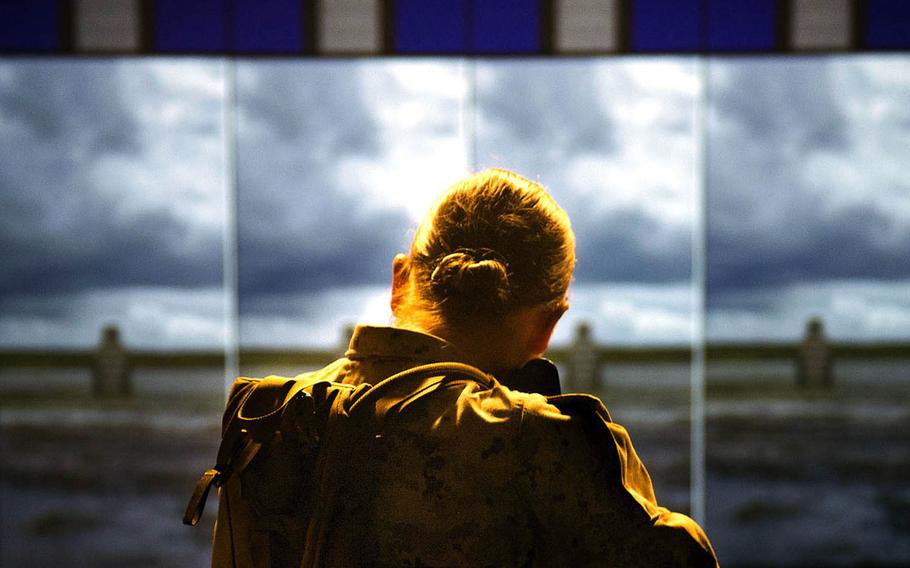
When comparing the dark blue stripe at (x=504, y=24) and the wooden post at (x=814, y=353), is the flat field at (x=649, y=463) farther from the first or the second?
the dark blue stripe at (x=504, y=24)

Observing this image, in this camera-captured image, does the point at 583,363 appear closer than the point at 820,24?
No

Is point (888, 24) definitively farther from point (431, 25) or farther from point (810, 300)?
point (431, 25)

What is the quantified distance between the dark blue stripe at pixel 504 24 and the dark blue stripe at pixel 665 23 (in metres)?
0.70

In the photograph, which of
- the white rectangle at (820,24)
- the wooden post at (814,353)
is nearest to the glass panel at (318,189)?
the white rectangle at (820,24)

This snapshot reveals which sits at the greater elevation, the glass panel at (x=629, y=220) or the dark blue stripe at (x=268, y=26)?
the dark blue stripe at (x=268, y=26)

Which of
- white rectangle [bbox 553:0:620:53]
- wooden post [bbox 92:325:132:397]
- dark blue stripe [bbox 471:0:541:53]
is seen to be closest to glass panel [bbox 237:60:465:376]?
dark blue stripe [bbox 471:0:541:53]

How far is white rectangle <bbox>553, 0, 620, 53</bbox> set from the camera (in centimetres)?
532

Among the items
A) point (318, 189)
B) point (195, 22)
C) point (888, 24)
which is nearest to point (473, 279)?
point (318, 189)

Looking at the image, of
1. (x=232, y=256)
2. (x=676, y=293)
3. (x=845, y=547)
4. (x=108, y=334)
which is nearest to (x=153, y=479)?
(x=108, y=334)

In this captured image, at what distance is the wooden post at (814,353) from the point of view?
5.80 metres

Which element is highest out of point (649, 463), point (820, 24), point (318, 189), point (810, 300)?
point (820, 24)

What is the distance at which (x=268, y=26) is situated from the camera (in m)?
5.38

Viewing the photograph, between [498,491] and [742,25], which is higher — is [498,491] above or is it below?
below

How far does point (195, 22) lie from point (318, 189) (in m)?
1.40
